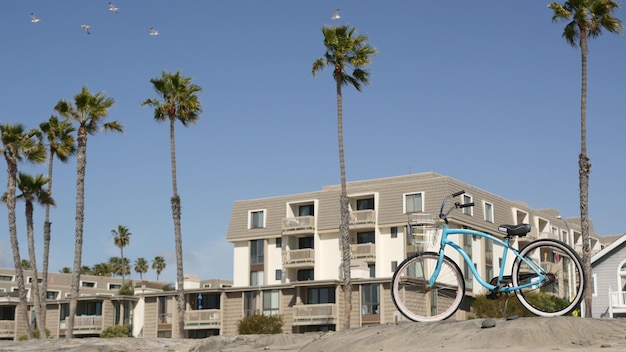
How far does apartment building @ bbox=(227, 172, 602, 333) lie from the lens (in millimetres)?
58500

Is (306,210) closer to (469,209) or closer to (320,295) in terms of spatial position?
(320,295)

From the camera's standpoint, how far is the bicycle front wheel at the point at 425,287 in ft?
49.4

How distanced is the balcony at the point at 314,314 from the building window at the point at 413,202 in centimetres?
1003

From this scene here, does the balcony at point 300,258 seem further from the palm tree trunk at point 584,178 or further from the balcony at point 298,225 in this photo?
the palm tree trunk at point 584,178

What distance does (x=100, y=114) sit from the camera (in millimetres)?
49312

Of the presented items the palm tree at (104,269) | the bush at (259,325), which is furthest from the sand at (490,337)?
the palm tree at (104,269)

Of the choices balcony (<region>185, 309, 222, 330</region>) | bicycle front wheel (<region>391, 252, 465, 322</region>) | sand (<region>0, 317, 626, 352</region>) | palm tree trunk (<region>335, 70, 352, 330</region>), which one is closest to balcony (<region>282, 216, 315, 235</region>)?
balcony (<region>185, 309, 222, 330</region>)

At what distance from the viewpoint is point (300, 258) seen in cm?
6694

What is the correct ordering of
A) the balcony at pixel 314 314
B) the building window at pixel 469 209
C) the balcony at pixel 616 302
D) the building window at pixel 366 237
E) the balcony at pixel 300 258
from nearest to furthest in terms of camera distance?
the balcony at pixel 616 302 < the balcony at pixel 314 314 < the building window at pixel 469 209 < the building window at pixel 366 237 < the balcony at pixel 300 258

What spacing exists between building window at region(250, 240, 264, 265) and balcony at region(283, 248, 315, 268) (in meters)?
3.61

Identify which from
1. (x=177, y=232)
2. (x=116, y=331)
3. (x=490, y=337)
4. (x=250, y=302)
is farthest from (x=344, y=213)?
(x=490, y=337)

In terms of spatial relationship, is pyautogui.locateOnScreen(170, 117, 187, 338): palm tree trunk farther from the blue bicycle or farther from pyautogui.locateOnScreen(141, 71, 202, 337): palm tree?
the blue bicycle

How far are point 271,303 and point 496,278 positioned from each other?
48.5 metres

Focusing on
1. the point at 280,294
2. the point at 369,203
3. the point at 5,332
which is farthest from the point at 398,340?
the point at 5,332
